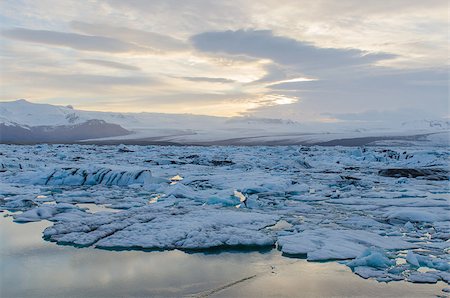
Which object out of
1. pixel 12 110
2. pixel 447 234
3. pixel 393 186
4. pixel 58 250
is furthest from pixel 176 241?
pixel 12 110

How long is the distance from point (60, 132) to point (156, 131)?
81.2 ft

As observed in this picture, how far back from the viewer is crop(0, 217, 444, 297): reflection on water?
15.7 feet

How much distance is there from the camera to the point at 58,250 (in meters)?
6.18

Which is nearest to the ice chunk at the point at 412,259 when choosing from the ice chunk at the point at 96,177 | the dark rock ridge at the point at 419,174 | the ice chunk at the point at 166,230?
the ice chunk at the point at 166,230

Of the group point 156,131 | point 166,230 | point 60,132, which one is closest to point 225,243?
point 166,230

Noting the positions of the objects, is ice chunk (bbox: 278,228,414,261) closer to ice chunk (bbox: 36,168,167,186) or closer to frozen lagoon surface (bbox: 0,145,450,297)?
frozen lagoon surface (bbox: 0,145,450,297)

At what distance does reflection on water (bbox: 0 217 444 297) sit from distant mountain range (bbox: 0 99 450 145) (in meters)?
58.8

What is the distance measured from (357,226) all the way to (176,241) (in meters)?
3.28

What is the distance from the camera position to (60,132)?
103 metres

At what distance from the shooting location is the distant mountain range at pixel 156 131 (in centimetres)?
6969

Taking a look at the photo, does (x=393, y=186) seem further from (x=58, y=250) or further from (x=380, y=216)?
(x=58, y=250)

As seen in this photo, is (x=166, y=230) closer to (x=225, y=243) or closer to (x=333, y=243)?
(x=225, y=243)

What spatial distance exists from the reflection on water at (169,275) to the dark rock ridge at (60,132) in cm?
8999

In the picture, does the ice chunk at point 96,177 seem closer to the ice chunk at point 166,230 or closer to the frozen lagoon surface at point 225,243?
the frozen lagoon surface at point 225,243
